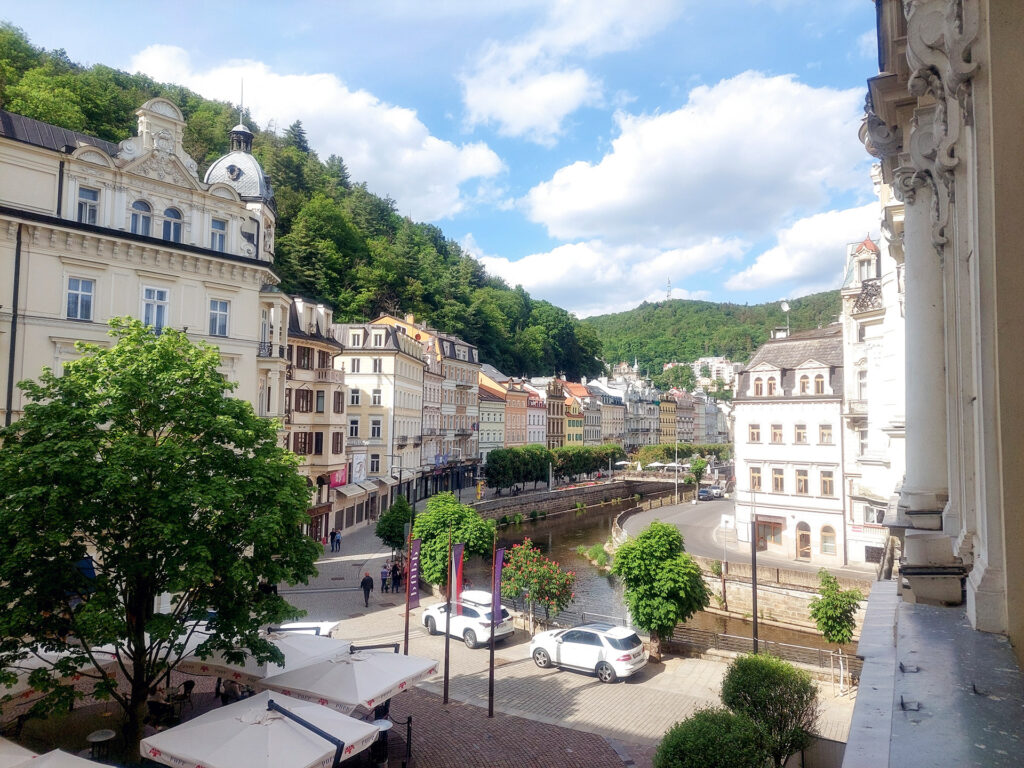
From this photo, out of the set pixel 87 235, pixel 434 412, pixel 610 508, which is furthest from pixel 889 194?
pixel 610 508

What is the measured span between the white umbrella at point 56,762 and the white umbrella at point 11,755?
0.76ft

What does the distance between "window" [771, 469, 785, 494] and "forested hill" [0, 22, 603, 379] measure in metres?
48.0

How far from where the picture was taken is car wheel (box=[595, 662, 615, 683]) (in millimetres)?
18375

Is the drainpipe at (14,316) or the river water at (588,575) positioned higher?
the drainpipe at (14,316)

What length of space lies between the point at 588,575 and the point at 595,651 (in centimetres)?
2062

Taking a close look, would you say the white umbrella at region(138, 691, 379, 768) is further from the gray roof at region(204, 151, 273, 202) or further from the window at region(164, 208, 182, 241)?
the gray roof at region(204, 151, 273, 202)

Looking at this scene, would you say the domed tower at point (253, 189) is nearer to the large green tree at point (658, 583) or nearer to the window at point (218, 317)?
the window at point (218, 317)

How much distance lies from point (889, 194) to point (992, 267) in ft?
49.6

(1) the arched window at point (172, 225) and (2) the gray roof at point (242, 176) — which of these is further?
(2) the gray roof at point (242, 176)

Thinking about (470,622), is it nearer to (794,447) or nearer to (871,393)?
(871,393)

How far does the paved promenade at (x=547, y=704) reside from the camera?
1367cm

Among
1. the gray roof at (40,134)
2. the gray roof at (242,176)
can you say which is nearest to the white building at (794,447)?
the gray roof at (242,176)

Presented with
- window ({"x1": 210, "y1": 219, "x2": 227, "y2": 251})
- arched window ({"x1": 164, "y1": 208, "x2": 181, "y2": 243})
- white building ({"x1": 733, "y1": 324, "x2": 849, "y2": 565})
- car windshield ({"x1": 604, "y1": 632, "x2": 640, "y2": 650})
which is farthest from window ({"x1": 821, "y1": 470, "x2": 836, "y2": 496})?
arched window ({"x1": 164, "y1": 208, "x2": 181, "y2": 243})

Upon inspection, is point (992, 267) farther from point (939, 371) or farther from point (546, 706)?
point (546, 706)
